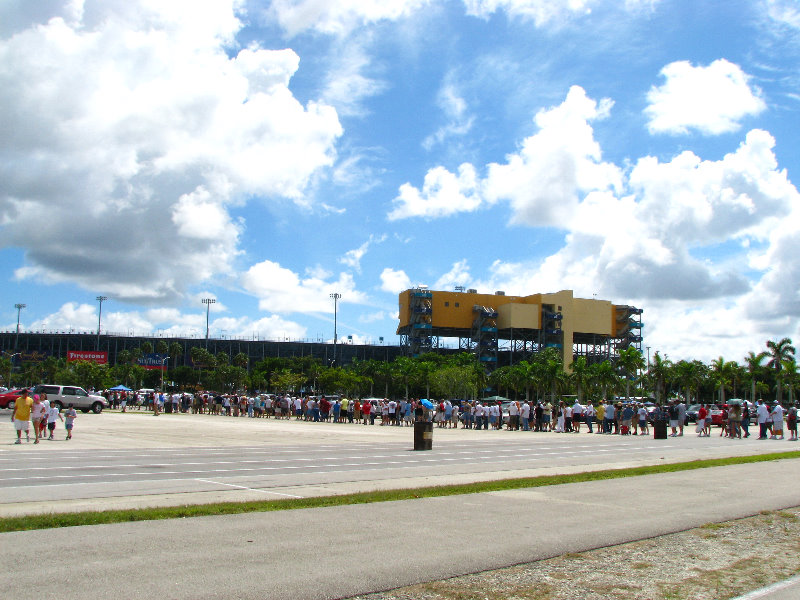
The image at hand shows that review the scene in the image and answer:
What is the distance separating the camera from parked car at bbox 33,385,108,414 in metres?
48.8

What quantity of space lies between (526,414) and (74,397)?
30568 mm

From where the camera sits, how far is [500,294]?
119 m

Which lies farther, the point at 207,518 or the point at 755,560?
the point at 207,518

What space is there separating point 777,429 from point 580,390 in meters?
54.1

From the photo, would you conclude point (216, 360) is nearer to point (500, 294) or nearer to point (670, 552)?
point (500, 294)

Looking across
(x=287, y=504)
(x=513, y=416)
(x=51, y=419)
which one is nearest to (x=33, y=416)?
(x=51, y=419)

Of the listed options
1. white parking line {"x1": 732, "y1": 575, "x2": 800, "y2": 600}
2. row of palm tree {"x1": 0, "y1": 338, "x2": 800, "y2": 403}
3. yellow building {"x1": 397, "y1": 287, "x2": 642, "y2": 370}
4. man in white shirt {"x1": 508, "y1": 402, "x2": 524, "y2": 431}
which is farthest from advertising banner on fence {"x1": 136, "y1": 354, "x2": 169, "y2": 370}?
white parking line {"x1": 732, "y1": 575, "x2": 800, "y2": 600}

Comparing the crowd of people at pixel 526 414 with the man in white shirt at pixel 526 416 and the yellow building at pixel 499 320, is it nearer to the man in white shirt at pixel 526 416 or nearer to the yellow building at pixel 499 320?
the man in white shirt at pixel 526 416

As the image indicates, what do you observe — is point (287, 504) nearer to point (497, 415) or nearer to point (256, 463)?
point (256, 463)

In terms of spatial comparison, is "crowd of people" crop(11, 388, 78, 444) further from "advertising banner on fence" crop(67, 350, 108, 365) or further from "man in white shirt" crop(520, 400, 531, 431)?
"advertising banner on fence" crop(67, 350, 108, 365)

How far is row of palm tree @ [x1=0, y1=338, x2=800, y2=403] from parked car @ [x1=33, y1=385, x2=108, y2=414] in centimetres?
4990

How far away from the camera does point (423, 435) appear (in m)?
22.8

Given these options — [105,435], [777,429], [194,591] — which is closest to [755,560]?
[194,591]

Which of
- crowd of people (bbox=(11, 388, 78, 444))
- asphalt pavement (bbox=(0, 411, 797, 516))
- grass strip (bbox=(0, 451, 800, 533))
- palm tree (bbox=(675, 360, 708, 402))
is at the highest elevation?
palm tree (bbox=(675, 360, 708, 402))
